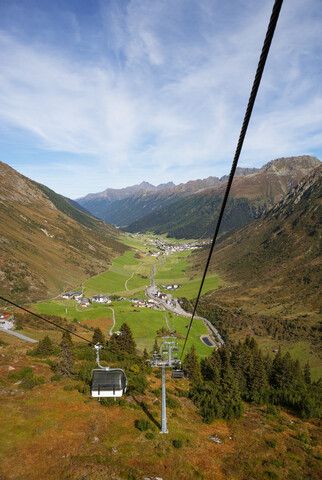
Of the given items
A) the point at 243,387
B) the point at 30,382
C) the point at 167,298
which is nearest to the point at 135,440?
the point at 30,382

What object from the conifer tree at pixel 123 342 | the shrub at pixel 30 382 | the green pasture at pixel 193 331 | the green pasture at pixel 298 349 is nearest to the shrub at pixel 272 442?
the shrub at pixel 30 382

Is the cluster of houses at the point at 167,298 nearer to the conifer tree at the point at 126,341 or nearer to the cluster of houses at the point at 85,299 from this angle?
the cluster of houses at the point at 85,299

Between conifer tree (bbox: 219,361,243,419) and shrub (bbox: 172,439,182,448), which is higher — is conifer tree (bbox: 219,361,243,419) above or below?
below

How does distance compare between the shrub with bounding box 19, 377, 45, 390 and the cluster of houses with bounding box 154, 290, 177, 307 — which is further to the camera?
the cluster of houses with bounding box 154, 290, 177, 307

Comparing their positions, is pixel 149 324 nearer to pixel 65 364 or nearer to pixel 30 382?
pixel 65 364

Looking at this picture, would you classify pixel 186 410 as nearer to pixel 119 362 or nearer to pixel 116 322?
pixel 119 362

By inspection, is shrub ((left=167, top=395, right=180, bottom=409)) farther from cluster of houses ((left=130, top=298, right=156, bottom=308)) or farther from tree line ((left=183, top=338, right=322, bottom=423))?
cluster of houses ((left=130, top=298, right=156, bottom=308))

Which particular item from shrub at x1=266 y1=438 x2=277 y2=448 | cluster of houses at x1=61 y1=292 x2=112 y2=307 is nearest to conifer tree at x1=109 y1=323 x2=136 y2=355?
shrub at x1=266 y1=438 x2=277 y2=448

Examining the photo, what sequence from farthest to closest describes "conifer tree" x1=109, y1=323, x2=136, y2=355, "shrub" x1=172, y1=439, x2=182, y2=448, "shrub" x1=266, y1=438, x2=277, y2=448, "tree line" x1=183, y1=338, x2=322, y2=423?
"conifer tree" x1=109, y1=323, x2=136, y2=355 → "tree line" x1=183, y1=338, x2=322, y2=423 → "shrub" x1=266, y1=438, x2=277, y2=448 → "shrub" x1=172, y1=439, x2=182, y2=448
